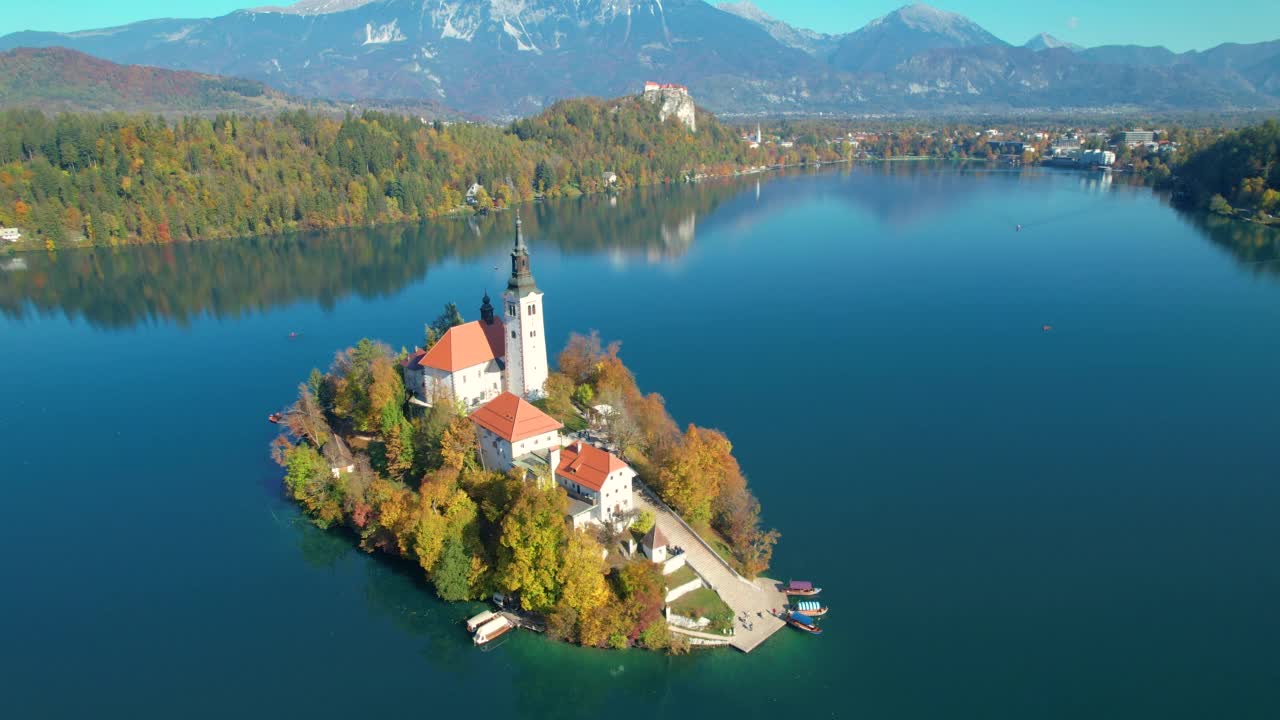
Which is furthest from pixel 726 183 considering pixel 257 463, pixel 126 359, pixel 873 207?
pixel 257 463

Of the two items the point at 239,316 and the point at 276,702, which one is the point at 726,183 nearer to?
the point at 239,316

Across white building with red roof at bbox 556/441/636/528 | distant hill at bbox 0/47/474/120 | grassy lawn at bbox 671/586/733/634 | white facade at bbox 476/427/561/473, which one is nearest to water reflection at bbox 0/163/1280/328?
white facade at bbox 476/427/561/473

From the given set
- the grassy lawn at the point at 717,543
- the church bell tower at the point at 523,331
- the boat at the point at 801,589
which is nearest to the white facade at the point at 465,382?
the church bell tower at the point at 523,331

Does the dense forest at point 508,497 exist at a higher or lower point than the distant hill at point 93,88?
lower

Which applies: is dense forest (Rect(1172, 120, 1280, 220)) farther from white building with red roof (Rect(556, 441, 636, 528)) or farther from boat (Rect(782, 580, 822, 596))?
white building with red roof (Rect(556, 441, 636, 528))

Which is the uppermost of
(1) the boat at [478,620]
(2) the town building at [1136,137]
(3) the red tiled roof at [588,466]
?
(2) the town building at [1136,137]

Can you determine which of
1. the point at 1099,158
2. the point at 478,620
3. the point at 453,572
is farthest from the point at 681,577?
the point at 1099,158

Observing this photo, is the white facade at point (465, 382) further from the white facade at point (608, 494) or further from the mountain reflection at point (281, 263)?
the mountain reflection at point (281, 263)

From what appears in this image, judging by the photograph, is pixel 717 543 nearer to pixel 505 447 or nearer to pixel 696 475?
pixel 696 475
